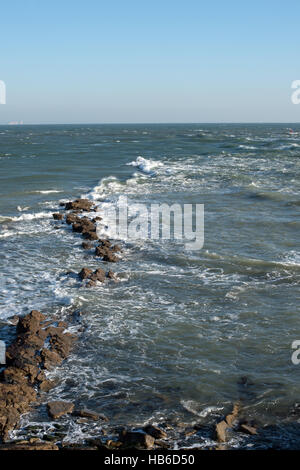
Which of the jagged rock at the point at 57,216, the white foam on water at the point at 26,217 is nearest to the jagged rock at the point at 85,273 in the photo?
the jagged rock at the point at 57,216

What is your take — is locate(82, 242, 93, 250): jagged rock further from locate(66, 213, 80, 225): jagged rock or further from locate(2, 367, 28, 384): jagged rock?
locate(2, 367, 28, 384): jagged rock

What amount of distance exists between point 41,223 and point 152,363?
11946 mm

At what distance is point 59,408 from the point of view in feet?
21.4

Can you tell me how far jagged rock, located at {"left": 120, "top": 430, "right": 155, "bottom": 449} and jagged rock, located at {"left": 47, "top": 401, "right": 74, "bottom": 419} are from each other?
39.8 inches

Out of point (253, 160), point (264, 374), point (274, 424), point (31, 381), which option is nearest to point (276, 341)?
point (264, 374)

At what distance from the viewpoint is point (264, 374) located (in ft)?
24.6

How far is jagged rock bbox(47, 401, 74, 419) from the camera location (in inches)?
251

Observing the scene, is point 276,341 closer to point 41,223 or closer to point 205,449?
point 205,449

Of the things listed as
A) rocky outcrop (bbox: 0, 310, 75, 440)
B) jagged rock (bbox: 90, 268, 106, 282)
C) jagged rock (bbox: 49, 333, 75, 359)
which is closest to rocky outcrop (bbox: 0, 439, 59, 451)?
rocky outcrop (bbox: 0, 310, 75, 440)

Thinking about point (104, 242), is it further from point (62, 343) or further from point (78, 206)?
point (62, 343)

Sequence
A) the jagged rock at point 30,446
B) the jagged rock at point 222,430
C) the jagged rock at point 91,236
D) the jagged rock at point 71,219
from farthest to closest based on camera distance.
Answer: the jagged rock at point 71,219 < the jagged rock at point 91,236 < the jagged rock at point 222,430 < the jagged rock at point 30,446

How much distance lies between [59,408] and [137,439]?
4.54 feet

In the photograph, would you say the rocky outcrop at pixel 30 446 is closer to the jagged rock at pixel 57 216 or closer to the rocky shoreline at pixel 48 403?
the rocky shoreline at pixel 48 403

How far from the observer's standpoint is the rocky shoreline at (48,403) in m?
5.79
